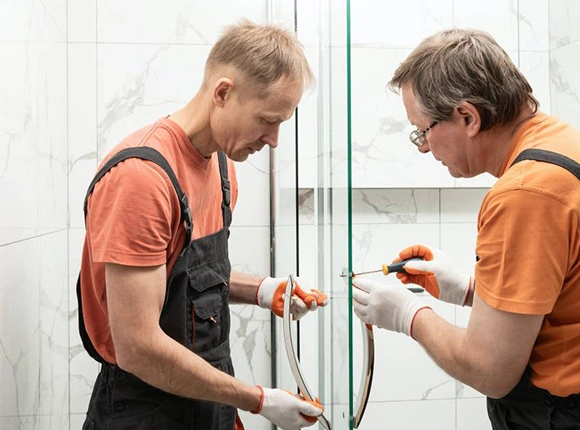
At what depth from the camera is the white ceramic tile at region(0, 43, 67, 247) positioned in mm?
1160

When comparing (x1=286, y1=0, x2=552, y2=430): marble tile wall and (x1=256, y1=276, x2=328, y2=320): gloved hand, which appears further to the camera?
(x1=286, y1=0, x2=552, y2=430): marble tile wall

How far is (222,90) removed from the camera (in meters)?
1.21

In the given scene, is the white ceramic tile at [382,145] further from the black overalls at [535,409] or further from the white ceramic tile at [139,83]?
the black overalls at [535,409]

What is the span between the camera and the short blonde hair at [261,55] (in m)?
1.19

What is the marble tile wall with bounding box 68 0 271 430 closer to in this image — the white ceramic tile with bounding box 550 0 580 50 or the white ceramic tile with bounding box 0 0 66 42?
the white ceramic tile with bounding box 0 0 66 42

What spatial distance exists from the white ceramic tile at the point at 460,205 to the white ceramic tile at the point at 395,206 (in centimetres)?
3

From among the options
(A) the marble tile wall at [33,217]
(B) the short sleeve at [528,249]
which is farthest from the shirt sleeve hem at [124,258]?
(B) the short sleeve at [528,249]

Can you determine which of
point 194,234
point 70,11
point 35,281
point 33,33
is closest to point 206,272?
point 194,234

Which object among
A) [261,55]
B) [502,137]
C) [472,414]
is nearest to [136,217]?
[261,55]

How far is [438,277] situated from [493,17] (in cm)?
99

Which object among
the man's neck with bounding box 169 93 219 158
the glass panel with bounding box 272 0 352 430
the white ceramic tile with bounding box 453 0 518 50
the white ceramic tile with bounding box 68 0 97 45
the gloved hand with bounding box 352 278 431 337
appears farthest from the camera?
the white ceramic tile with bounding box 453 0 518 50

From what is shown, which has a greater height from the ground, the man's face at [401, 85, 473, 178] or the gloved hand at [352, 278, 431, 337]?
the man's face at [401, 85, 473, 178]

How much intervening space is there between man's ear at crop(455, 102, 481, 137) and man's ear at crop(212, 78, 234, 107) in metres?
0.42

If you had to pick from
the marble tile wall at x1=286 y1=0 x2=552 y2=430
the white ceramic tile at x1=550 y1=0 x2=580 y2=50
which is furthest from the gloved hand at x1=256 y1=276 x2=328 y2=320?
the white ceramic tile at x1=550 y1=0 x2=580 y2=50
